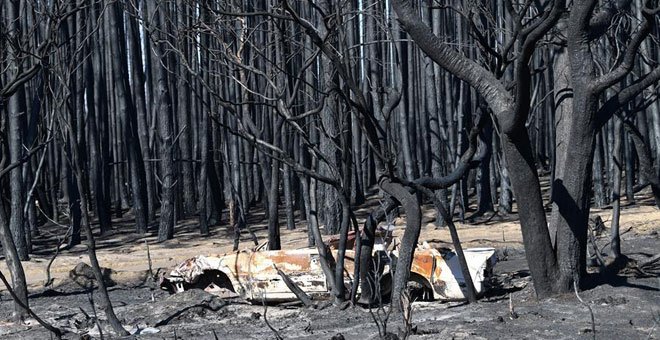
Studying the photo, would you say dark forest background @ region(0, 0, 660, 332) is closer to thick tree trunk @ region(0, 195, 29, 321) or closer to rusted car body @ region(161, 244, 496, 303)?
thick tree trunk @ region(0, 195, 29, 321)

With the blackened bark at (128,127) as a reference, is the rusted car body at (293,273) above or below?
below

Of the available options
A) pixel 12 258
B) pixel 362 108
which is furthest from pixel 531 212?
pixel 12 258

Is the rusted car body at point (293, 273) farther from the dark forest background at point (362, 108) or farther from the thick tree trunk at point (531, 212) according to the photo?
the thick tree trunk at point (531, 212)

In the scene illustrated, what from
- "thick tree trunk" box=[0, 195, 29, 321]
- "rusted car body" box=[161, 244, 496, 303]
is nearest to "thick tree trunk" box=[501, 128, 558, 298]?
"rusted car body" box=[161, 244, 496, 303]

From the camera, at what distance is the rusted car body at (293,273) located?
1126 centimetres

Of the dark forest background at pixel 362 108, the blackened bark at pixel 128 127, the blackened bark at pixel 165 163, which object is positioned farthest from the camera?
the blackened bark at pixel 128 127

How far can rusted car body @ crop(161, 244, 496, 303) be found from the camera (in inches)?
443

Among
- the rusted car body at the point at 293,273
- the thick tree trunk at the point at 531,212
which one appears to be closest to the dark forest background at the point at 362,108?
the thick tree trunk at the point at 531,212

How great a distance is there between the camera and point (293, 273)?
1174cm

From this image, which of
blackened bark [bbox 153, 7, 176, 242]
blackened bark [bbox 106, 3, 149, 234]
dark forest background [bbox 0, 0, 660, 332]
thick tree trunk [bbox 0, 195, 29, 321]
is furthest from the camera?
blackened bark [bbox 106, 3, 149, 234]

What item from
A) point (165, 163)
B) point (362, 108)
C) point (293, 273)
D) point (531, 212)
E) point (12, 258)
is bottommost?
point (293, 273)

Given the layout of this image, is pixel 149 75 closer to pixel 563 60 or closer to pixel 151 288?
pixel 151 288

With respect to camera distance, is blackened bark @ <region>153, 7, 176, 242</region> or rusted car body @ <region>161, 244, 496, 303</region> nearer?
rusted car body @ <region>161, 244, 496, 303</region>

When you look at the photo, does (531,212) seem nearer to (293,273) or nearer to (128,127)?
(293,273)
